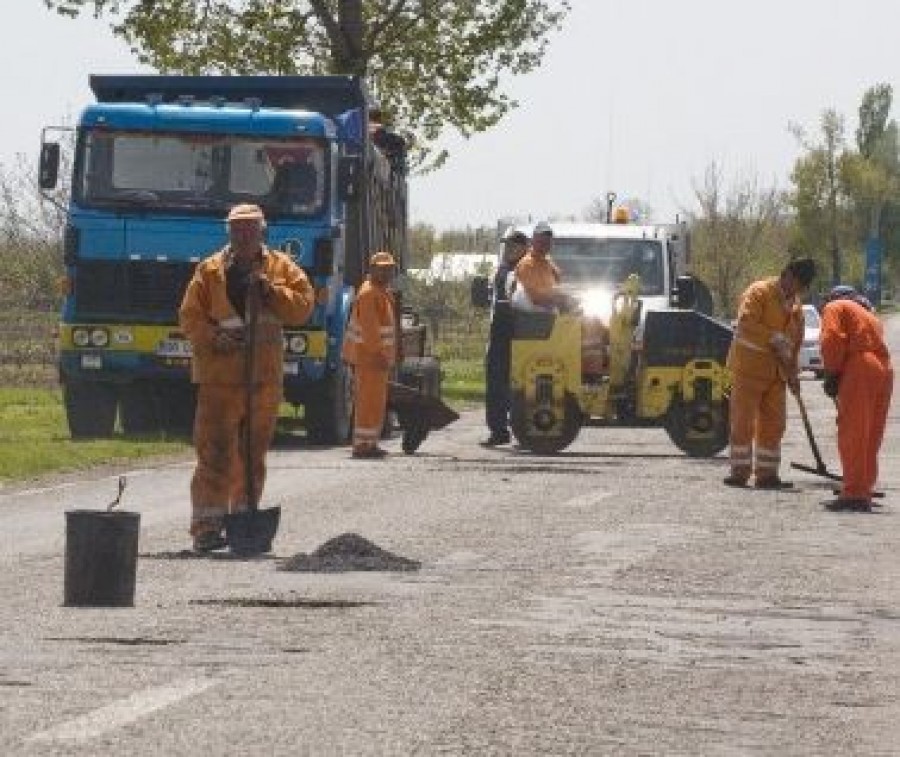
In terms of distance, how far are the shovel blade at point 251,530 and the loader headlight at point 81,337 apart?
1392 centimetres

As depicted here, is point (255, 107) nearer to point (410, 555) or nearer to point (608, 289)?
point (608, 289)

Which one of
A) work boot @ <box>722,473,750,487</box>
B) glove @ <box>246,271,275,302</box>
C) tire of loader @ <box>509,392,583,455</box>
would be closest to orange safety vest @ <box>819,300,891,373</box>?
work boot @ <box>722,473,750,487</box>

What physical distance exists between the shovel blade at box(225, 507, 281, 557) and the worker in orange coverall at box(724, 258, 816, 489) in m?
7.75

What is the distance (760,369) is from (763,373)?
0.04 metres

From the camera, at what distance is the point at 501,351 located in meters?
29.6

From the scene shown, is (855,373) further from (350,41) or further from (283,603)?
(350,41)

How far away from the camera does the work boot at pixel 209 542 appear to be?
1673cm

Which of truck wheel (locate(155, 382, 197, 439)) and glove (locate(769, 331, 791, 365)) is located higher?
glove (locate(769, 331, 791, 365))

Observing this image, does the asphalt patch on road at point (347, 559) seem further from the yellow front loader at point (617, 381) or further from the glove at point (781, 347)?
the yellow front loader at point (617, 381)

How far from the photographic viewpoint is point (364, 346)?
28312mm

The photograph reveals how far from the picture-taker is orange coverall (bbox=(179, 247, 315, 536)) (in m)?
17.1

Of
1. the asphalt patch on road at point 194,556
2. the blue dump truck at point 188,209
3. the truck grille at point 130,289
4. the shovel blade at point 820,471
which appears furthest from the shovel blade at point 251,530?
the truck grille at point 130,289

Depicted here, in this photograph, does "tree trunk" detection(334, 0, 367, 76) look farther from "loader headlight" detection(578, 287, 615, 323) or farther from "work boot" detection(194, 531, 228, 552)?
"work boot" detection(194, 531, 228, 552)

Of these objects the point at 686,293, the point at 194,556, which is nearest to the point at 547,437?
the point at 686,293
